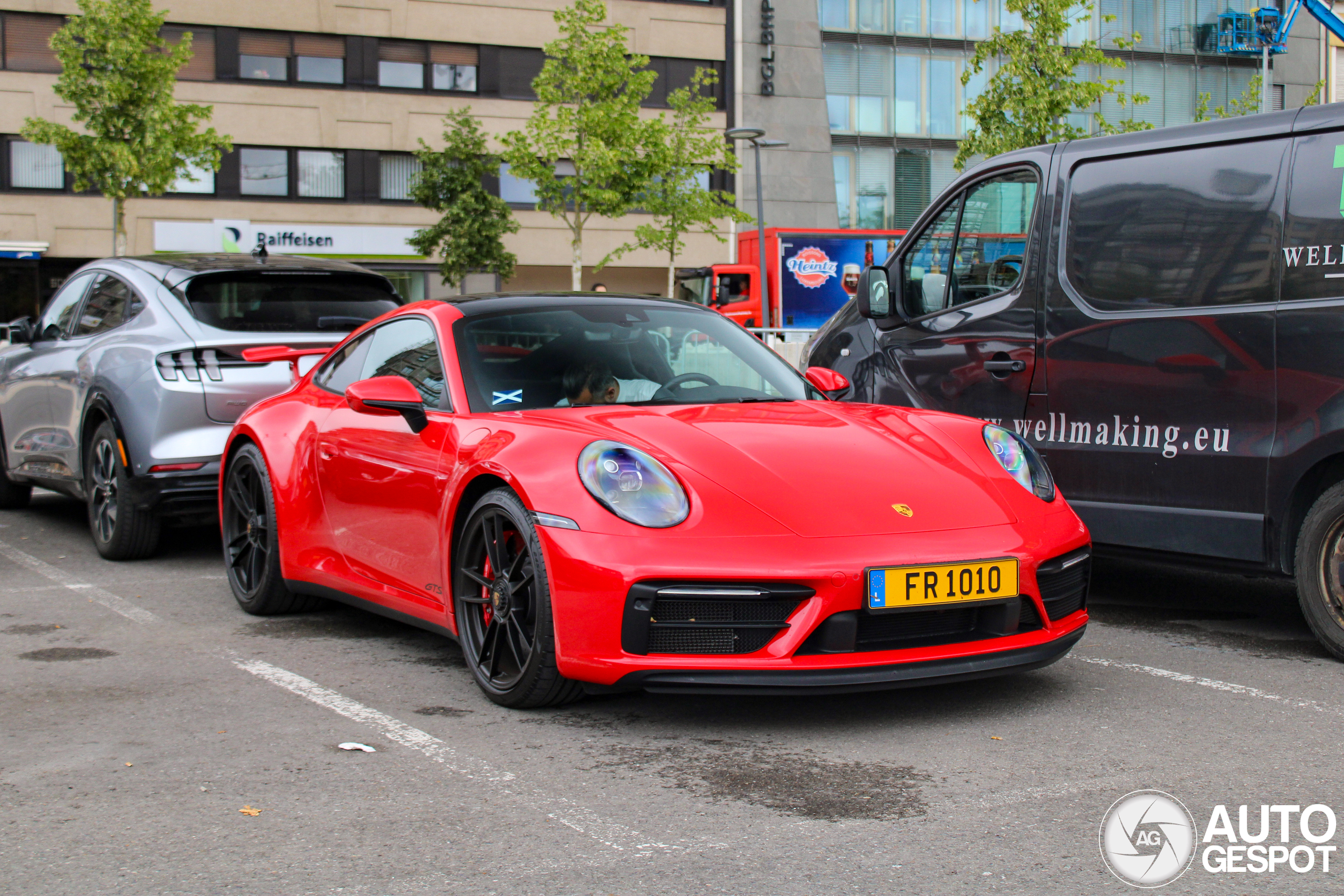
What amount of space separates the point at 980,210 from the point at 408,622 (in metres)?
3.20

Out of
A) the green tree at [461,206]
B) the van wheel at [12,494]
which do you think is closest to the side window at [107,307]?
the van wheel at [12,494]

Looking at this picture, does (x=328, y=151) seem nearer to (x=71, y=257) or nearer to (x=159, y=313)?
(x=71, y=257)

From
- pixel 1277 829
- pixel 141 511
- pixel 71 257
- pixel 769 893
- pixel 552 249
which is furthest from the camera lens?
pixel 552 249

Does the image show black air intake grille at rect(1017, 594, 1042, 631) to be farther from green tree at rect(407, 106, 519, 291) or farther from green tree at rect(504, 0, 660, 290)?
green tree at rect(407, 106, 519, 291)

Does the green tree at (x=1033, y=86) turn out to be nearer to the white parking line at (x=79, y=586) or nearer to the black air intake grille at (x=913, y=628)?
the white parking line at (x=79, y=586)

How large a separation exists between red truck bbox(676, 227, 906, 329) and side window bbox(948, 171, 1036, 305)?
23.5 meters

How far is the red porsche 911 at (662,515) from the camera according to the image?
381 cm

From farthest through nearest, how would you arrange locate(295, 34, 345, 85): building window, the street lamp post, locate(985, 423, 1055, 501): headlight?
locate(295, 34, 345, 85): building window → the street lamp post → locate(985, 423, 1055, 501): headlight

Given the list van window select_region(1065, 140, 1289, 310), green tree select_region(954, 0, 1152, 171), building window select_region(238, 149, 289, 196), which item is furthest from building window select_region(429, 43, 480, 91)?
van window select_region(1065, 140, 1289, 310)

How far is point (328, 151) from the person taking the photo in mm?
36094

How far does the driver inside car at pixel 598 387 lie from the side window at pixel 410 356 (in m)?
0.44

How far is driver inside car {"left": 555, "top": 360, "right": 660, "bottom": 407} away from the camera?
190 inches

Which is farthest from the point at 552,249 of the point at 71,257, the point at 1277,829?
the point at 1277,829

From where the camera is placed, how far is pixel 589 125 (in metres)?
31.2
